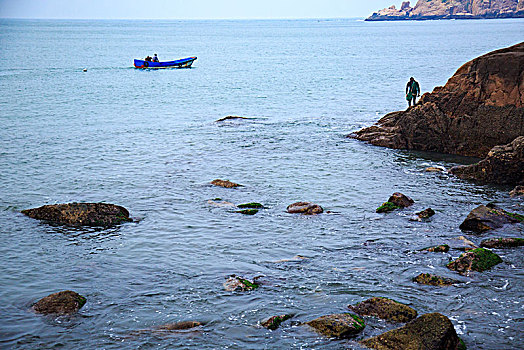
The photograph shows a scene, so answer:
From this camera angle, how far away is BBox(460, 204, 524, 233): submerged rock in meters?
19.3

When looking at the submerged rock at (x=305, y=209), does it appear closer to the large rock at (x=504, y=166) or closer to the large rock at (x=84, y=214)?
the large rock at (x=84, y=214)

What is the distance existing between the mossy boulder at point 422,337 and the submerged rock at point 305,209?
9.66 meters

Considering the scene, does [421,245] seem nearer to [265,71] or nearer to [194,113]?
[194,113]

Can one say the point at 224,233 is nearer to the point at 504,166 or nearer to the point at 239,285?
the point at 239,285

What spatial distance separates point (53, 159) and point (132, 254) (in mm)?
15192

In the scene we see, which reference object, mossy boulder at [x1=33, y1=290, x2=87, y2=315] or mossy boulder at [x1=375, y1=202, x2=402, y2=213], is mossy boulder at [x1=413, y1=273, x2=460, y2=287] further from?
mossy boulder at [x1=33, y1=290, x2=87, y2=315]

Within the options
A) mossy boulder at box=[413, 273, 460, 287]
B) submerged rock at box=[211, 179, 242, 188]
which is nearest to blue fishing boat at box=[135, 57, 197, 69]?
→ submerged rock at box=[211, 179, 242, 188]

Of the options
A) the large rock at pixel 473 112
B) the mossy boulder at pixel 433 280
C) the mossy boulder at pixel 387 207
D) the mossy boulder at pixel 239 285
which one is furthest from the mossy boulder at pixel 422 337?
the large rock at pixel 473 112

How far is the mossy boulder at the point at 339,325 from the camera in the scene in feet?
42.3

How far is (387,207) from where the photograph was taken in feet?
71.7

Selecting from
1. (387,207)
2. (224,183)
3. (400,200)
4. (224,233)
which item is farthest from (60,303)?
(400,200)

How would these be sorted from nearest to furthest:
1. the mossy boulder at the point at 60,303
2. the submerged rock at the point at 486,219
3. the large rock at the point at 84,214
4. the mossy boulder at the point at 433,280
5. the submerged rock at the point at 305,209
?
the mossy boulder at the point at 60,303 < the mossy boulder at the point at 433,280 < the submerged rock at the point at 486,219 < the large rock at the point at 84,214 < the submerged rock at the point at 305,209

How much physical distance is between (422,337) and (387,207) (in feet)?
34.0

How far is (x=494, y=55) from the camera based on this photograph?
29.0m
